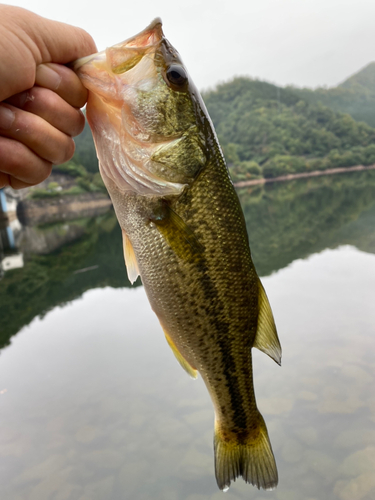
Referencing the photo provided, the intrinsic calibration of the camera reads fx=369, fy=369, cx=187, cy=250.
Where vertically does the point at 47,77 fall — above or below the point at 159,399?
above

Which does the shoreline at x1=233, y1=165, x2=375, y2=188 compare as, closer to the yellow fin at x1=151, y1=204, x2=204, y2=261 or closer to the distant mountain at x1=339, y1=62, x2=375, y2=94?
the yellow fin at x1=151, y1=204, x2=204, y2=261

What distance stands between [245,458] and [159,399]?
3867 millimetres

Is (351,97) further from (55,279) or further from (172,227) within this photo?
(172,227)

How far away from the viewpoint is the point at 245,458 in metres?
1.94

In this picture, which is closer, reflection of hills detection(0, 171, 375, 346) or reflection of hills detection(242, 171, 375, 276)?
reflection of hills detection(0, 171, 375, 346)

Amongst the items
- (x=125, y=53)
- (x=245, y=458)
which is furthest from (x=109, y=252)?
(x=125, y=53)

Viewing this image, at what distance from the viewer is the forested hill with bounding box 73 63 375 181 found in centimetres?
Result: 6556

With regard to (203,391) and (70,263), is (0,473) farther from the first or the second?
(70,263)

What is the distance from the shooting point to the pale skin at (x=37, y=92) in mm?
1135

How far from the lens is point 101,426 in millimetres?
5191

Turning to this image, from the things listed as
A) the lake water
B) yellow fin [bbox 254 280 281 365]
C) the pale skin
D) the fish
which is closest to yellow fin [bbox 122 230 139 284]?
the fish

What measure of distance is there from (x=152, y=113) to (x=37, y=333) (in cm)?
848

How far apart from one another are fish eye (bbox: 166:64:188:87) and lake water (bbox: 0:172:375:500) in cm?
403

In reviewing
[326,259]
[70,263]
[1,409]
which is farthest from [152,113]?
[70,263]
